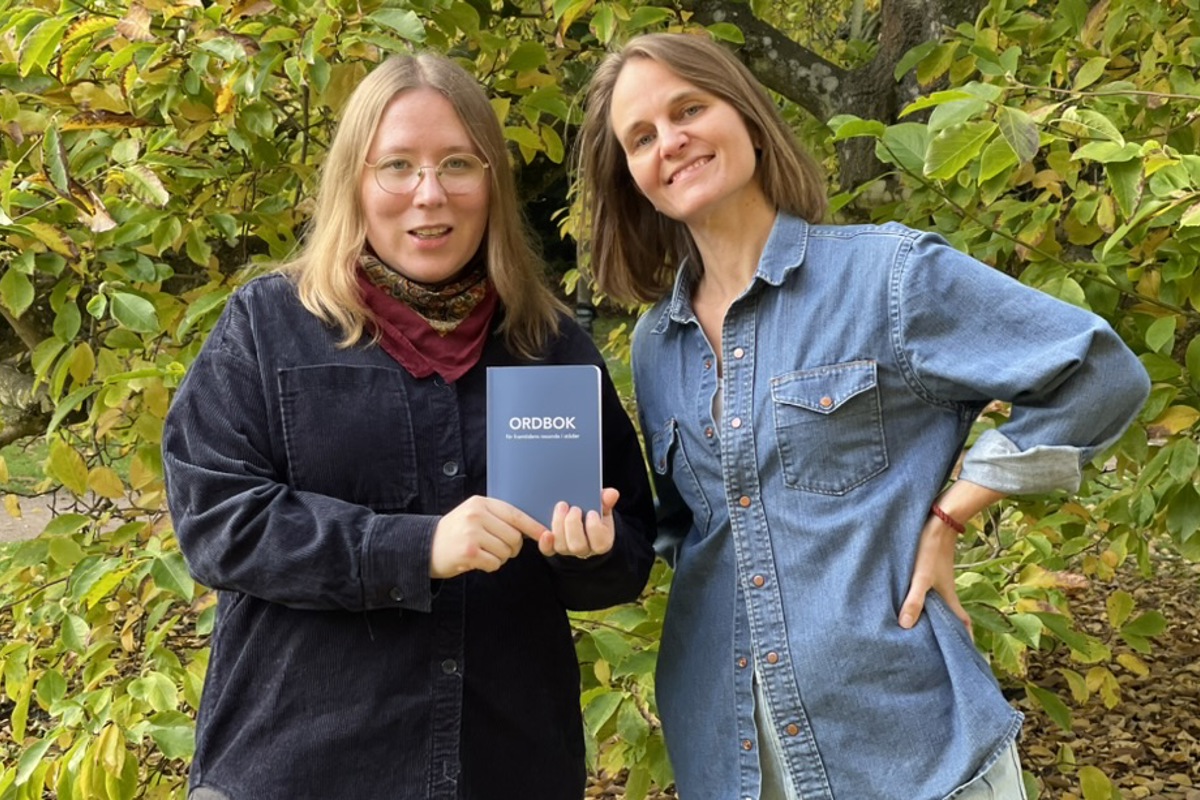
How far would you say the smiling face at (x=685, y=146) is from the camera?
171 cm

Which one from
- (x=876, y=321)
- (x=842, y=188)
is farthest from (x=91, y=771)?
(x=842, y=188)

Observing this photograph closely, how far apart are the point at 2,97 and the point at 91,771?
121 cm

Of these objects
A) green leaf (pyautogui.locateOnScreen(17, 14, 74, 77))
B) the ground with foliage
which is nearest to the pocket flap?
green leaf (pyautogui.locateOnScreen(17, 14, 74, 77))

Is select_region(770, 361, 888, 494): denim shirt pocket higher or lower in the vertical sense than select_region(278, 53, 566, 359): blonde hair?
lower

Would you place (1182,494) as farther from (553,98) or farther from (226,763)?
(226,763)

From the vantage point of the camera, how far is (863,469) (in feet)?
5.31

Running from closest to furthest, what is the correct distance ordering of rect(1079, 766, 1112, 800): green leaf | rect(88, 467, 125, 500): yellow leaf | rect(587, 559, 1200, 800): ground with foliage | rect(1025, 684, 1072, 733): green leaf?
1. rect(88, 467, 125, 500): yellow leaf
2. rect(1025, 684, 1072, 733): green leaf
3. rect(1079, 766, 1112, 800): green leaf
4. rect(587, 559, 1200, 800): ground with foliage

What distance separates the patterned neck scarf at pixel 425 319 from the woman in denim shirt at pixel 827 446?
320 mm

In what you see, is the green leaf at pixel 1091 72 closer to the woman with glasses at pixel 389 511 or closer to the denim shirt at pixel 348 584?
the woman with glasses at pixel 389 511

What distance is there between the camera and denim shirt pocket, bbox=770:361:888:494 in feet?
5.25

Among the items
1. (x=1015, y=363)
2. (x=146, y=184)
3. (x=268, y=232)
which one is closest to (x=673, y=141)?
(x=1015, y=363)

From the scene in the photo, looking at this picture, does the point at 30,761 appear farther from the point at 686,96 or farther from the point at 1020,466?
the point at 1020,466

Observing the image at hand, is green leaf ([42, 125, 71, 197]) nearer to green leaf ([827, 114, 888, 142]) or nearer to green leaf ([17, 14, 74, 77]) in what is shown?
green leaf ([17, 14, 74, 77])

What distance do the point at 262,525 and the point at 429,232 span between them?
0.48 m
